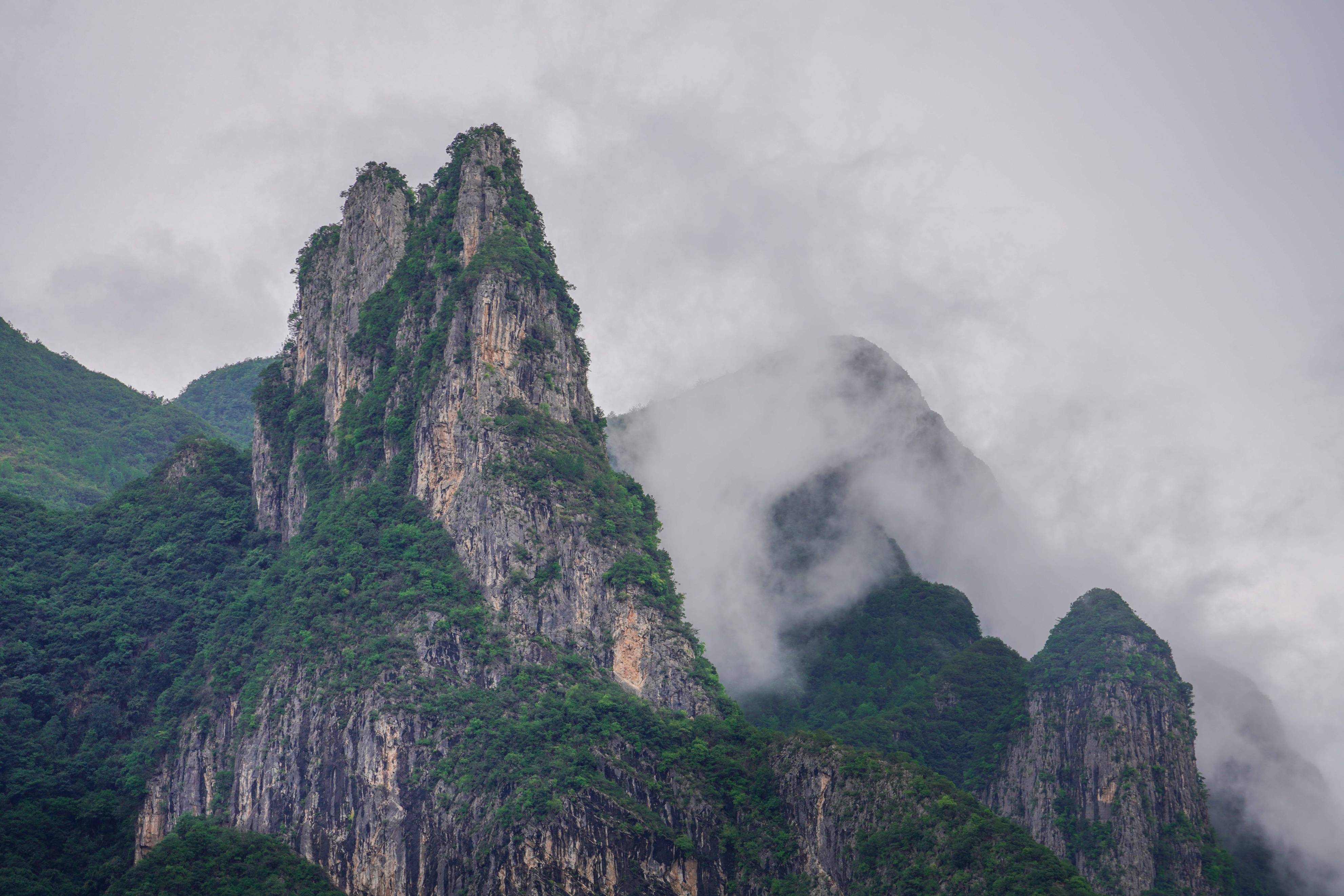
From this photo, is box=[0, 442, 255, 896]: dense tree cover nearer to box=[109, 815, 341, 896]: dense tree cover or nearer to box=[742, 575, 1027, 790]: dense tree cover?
box=[109, 815, 341, 896]: dense tree cover

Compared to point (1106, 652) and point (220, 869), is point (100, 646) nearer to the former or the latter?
point (220, 869)

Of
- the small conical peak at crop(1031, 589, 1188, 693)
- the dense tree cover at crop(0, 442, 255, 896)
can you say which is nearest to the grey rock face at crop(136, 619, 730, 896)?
the dense tree cover at crop(0, 442, 255, 896)

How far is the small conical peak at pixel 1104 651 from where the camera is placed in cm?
9356

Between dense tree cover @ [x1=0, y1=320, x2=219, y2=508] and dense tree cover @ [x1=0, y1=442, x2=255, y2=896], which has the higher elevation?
dense tree cover @ [x1=0, y1=320, x2=219, y2=508]

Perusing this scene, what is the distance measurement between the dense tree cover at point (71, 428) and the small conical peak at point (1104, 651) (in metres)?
70.4

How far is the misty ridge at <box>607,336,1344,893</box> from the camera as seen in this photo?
324ft

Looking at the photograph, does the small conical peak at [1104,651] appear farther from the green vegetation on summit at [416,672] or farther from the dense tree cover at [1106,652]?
the green vegetation on summit at [416,672]

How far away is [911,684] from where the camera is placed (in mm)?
101625

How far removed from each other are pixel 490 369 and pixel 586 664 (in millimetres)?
17776

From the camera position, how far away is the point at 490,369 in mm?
81250

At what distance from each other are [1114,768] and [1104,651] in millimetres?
8566

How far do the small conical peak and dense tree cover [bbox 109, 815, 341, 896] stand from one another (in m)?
50.0

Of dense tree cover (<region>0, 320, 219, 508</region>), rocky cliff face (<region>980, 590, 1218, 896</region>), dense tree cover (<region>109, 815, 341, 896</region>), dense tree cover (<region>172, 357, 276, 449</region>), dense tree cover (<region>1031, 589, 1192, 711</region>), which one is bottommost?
dense tree cover (<region>109, 815, 341, 896</region>)

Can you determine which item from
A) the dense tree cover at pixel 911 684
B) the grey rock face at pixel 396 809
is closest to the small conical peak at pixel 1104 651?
the dense tree cover at pixel 911 684
